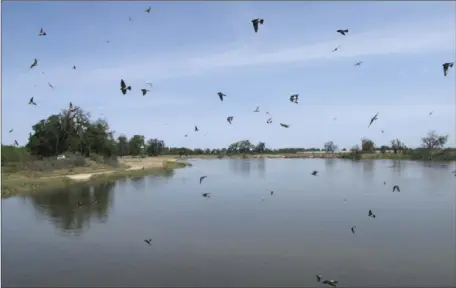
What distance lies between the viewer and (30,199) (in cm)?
4541

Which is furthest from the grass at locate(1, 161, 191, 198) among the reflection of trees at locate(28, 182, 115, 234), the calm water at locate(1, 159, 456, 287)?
the calm water at locate(1, 159, 456, 287)

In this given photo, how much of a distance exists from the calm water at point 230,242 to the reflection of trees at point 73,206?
132mm

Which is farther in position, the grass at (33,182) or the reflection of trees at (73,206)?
the grass at (33,182)

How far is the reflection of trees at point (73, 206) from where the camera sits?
3238cm

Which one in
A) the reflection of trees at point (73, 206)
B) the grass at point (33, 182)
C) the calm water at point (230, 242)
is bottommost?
the calm water at point (230, 242)

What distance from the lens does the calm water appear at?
1906 centimetres

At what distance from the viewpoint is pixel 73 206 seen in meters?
40.1

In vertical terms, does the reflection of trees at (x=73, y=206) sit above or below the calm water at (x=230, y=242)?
above

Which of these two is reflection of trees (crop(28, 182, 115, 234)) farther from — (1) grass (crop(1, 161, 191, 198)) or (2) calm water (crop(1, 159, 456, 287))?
(1) grass (crop(1, 161, 191, 198))

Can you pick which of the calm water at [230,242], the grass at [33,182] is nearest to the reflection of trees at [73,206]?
the calm water at [230,242]

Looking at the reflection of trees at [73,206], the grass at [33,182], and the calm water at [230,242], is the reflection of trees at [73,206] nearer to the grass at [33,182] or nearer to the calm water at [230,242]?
the calm water at [230,242]

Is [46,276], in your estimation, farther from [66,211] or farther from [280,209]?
[280,209]

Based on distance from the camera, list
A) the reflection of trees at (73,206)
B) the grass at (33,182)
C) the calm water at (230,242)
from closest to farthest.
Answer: the calm water at (230,242) → the reflection of trees at (73,206) → the grass at (33,182)

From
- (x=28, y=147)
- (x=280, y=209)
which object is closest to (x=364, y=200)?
(x=280, y=209)
